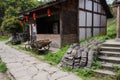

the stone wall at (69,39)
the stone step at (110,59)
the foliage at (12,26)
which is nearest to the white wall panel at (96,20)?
the stone wall at (69,39)

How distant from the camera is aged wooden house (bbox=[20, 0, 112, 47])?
458 inches

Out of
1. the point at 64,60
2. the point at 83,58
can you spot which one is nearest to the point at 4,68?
the point at 64,60

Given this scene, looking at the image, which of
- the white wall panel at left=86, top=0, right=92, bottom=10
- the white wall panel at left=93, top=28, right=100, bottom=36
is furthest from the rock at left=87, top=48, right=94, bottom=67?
the white wall panel at left=93, top=28, right=100, bottom=36

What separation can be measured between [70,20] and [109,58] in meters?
5.81

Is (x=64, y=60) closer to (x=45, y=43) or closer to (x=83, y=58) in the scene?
(x=83, y=58)

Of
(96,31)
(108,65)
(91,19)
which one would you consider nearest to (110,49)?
(108,65)

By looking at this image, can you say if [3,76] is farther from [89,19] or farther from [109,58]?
[89,19]

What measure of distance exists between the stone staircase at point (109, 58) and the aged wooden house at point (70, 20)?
165 inches

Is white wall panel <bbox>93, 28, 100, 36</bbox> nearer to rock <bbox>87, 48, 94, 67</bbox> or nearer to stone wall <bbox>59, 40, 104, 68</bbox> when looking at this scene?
stone wall <bbox>59, 40, 104, 68</bbox>

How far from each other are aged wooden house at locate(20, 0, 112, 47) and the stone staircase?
4.18m

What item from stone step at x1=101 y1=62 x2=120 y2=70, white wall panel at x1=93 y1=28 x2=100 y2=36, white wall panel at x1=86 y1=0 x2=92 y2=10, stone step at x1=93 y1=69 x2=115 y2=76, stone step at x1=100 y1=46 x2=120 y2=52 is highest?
white wall panel at x1=86 y1=0 x2=92 y2=10

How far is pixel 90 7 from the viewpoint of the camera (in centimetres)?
1430

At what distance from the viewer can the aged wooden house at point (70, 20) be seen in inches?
458

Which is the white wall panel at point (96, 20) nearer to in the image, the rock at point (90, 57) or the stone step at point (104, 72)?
the rock at point (90, 57)
